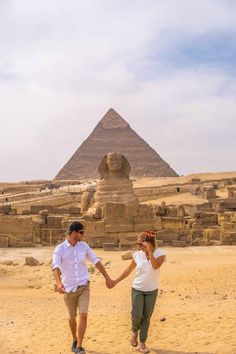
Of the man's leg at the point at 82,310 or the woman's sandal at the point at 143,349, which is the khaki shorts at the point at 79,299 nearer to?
the man's leg at the point at 82,310

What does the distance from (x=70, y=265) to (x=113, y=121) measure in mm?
103166

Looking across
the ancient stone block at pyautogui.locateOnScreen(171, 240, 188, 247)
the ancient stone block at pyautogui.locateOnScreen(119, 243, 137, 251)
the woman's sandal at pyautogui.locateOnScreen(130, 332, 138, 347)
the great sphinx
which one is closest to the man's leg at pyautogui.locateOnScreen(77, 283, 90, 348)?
the woman's sandal at pyautogui.locateOnScreen(130, 332, 138, 347)

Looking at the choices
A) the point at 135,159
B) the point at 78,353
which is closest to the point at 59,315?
the point at 78,353

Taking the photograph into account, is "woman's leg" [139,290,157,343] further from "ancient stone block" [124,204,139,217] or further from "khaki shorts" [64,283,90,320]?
"ancient stone block" [124,204,139,217]

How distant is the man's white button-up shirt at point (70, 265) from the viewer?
5402 millimetres

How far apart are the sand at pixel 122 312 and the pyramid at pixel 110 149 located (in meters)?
91.5

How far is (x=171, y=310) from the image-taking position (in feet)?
24.5

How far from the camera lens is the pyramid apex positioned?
352 ft

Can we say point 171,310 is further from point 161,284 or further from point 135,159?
point 135,159

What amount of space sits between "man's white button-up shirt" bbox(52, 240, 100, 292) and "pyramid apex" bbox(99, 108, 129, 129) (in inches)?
4023

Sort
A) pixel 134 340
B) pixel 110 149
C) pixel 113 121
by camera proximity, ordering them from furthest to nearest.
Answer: pixel 110 149 < pixel 113 121 < pixel 134 340

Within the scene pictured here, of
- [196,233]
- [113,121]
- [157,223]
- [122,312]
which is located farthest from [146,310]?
[113,121]

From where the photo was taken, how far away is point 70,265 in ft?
17.9

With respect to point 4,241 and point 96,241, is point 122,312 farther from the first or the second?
point 4,241
